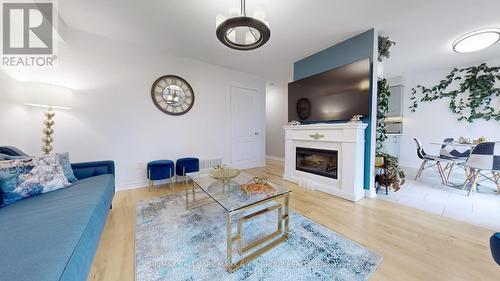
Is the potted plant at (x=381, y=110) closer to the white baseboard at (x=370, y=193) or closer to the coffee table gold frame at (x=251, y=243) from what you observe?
the white baseboard at (x=370, y=193)

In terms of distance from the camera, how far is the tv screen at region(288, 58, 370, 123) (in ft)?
8.25

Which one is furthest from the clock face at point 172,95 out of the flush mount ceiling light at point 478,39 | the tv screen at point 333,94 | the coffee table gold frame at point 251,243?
the flush mount ceiling light at point 478,39

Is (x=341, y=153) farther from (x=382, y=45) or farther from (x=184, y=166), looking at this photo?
(x=184, y=166)

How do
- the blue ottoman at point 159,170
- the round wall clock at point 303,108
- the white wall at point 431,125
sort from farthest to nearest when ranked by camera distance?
the white wall at point 431,125 < the round wall clock at point 303,108 < the blue ottoman at point 159,170

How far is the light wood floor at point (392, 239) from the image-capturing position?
124 centimetres

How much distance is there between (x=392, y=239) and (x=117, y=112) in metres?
4.04

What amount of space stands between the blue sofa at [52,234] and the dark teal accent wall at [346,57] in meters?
3.17

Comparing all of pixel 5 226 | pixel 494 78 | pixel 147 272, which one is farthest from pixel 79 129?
pixel 494 78

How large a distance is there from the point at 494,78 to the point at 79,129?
776cm

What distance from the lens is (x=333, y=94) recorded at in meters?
2.86

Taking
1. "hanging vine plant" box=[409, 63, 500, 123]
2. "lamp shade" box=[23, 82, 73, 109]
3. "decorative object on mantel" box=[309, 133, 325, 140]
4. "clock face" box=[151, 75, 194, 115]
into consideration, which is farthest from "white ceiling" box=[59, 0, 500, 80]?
"decorative object on mantel" box=[309, 133, 325, 140]

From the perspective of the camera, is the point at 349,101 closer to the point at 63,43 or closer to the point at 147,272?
the point at 147,272

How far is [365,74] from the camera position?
2.47 metres

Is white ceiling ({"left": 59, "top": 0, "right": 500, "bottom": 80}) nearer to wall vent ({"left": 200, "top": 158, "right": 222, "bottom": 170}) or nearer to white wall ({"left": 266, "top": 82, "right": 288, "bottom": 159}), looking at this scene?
wall vent ({"left": 200, "top": 158, "right": 222, "bottom": 170})
